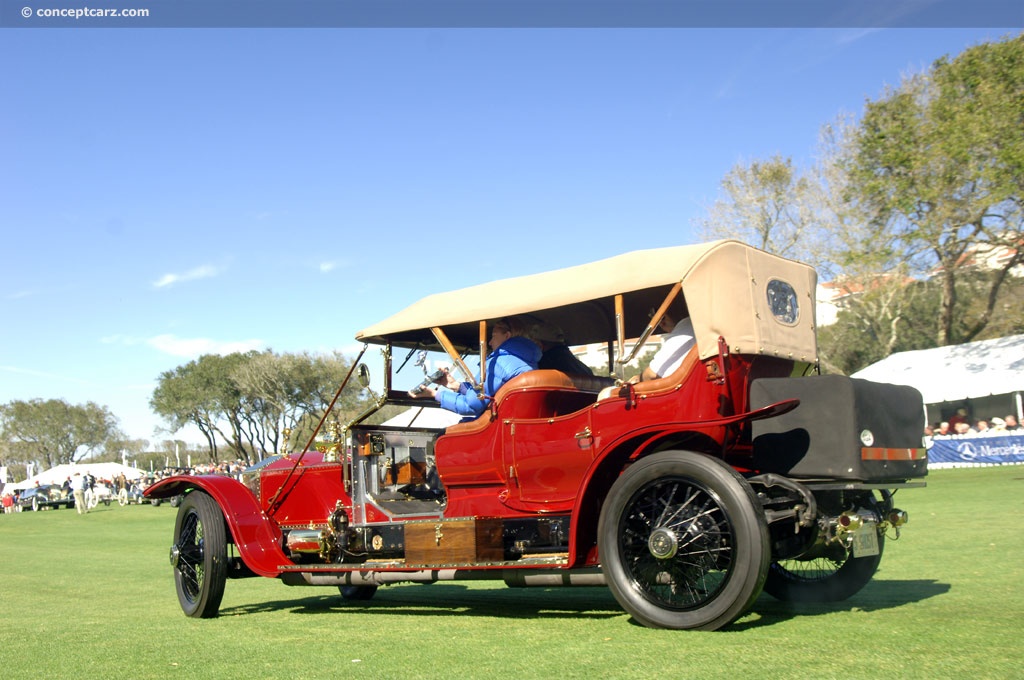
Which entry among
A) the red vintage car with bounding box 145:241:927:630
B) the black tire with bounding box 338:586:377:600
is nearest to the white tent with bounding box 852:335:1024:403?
the black tire with bounding box 338:586:377:600

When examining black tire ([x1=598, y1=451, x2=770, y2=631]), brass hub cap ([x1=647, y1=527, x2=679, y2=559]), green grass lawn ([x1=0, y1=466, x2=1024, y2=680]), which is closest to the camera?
green grass lawn ([x1=0, y1=466, x2=1024, y2=680])

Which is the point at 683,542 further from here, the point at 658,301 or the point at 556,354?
the point at 556,354

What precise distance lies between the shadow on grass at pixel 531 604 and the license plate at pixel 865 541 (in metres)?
0.57

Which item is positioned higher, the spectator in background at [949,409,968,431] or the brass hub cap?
the spectator in background at [949,409,968,431]

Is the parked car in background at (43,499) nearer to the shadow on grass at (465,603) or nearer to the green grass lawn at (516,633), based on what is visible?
the green grass lawn at (516,633)

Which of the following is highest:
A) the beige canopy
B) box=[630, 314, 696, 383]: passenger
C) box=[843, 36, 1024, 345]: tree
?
box=[843, 36, 1024, 345]: tree

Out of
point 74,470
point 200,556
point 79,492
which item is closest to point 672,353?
point 200,556

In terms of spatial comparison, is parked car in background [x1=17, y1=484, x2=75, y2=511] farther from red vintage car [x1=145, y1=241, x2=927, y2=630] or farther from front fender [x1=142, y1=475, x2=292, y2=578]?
red vintage car [x1=145, y1=241, x2=927, y2=630]

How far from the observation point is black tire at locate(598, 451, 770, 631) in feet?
15.7

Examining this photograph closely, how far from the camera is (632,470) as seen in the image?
527 cm

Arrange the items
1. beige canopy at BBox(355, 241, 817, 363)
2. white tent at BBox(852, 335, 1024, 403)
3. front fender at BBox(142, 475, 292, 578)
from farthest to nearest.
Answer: white tent at BBox(852, 335, 1024, 403) → front fender at BBox(142, 475, 292, 578) → beige canopy at BBox(355, 241, 817, 363)

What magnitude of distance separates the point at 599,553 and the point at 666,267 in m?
1.72

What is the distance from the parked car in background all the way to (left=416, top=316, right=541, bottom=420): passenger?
40014 mm

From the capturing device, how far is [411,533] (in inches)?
250
